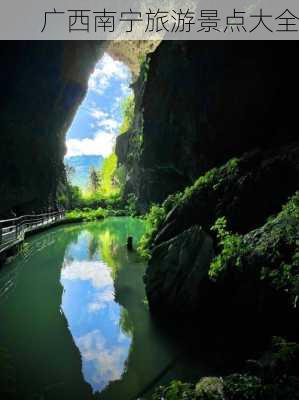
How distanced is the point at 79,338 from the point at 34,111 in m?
31.3

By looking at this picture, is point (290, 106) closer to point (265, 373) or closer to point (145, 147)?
point (265, 373)

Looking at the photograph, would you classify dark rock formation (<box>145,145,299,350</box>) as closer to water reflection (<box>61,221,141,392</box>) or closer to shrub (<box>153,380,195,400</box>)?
water reflection (<box>61,221,141,392</box>)

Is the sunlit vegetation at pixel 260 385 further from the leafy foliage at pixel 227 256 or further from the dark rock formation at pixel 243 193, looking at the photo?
the dark rock formation at pixel 243 193

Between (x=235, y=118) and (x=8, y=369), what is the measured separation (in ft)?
34.6

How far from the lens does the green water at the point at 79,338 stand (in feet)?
16.1

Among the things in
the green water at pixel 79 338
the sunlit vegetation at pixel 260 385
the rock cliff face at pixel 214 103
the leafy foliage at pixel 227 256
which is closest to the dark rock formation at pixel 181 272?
the leafy foliage at pixel 227 256

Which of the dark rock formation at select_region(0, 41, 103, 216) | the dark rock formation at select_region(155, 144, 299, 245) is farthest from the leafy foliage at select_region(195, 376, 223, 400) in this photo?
the dark rock formation at select_region(0, 41, 103, 216)

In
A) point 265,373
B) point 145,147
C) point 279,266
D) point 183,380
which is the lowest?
point 183,380

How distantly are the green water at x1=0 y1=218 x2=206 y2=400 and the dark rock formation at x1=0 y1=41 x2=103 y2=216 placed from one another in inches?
731

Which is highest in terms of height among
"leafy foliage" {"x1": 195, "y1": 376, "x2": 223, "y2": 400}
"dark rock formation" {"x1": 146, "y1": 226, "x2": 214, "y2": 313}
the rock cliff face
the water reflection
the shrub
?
the rock cliff face

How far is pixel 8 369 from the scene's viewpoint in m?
5.23

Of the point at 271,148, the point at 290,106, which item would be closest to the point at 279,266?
the point at 271,148

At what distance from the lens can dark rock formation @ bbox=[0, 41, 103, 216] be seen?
28469mm

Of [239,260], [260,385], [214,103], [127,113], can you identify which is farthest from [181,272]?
[127,113]
